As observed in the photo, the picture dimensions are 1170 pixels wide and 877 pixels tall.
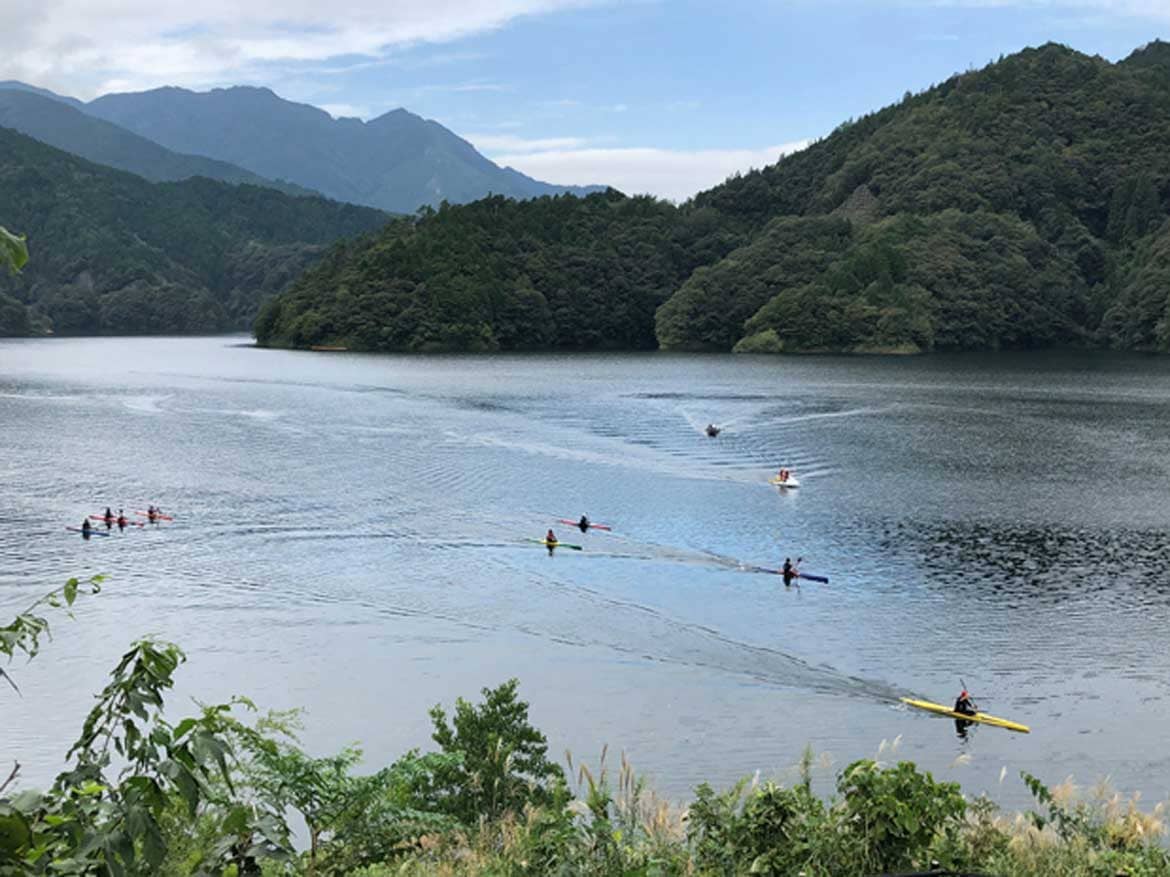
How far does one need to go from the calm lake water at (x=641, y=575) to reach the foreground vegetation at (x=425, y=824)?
46.1 ft

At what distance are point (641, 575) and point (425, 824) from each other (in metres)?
34.9

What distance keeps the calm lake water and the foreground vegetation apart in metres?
14.1

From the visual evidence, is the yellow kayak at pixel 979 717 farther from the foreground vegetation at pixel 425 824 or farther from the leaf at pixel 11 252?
the leaf at pixel 11 252

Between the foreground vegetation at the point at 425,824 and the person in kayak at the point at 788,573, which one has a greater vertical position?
the foreground vegetation at the point at 425,824

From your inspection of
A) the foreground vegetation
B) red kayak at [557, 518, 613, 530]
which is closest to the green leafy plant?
the foreground vegetation

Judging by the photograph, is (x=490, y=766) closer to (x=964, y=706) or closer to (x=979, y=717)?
(x=964, y=706)

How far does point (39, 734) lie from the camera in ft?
102

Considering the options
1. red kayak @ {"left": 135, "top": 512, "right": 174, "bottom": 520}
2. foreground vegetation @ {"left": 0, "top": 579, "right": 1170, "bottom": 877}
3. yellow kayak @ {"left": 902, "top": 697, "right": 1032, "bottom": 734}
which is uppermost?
foreground vegetation @ {"left": 0, "top": 579, "right": 1170, "bottom": 877}

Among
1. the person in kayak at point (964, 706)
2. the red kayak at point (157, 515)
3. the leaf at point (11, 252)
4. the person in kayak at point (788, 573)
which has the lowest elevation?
the person in kayak at point (964, 706)

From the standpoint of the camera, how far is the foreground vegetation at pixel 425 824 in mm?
6512

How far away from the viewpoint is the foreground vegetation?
6512 millimetres

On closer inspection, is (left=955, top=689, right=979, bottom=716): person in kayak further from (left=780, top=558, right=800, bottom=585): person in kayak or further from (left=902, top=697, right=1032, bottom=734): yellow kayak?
(left=780, top=558, right=800, bottom=585): person in kayak

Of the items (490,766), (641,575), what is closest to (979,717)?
(490,766)

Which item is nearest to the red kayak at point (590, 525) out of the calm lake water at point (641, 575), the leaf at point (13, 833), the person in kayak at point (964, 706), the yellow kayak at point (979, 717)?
the calm lake water at point (641, 575)
